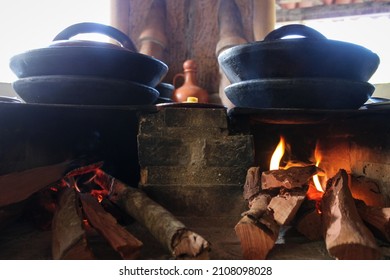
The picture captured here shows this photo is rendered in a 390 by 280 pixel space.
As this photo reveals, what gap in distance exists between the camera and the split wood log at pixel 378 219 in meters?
0.85

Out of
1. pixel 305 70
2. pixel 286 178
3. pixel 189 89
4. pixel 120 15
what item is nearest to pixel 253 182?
pixel 286 178

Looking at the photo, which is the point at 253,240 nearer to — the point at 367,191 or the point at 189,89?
the point at 367,191

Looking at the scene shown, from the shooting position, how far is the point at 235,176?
1070 millimetres

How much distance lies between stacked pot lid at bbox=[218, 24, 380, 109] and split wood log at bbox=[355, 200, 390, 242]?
1.27ft

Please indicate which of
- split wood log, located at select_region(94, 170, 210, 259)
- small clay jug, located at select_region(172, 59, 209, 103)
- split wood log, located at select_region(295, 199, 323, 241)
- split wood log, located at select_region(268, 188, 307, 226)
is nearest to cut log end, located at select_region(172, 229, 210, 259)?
split wood log, located at select_region(94, 170, 210, 259)

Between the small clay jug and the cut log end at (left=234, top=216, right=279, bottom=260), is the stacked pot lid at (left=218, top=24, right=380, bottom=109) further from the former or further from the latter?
the small clay jug

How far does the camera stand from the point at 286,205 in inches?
35.0

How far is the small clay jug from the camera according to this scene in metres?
1.88

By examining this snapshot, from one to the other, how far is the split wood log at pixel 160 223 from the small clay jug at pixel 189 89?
0.88 meters

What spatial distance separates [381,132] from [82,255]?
1.13 m

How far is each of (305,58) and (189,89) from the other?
3.16 feet

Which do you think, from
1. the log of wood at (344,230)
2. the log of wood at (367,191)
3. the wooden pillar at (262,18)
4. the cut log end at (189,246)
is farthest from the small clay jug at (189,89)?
the cut log end at (189,246)

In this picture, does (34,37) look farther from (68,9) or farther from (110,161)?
(110,161)

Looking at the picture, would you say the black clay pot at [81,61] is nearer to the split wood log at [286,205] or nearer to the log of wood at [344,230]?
the split wood log at [286,205]
